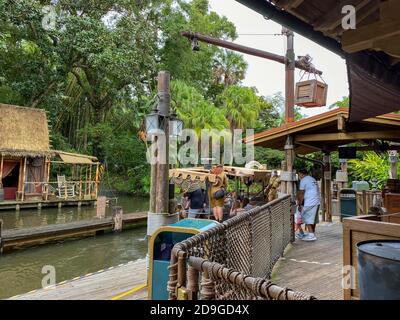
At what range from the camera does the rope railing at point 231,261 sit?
1982 mm

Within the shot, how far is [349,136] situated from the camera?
25.0 ft

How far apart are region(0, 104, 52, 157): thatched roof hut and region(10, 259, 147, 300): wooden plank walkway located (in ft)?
50.3

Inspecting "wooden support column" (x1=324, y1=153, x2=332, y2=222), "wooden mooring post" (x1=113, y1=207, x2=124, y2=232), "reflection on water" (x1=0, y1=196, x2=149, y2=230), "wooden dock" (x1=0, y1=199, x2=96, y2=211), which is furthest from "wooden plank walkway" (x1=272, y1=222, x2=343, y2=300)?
"wooden dock" (x1=0, y1=199, x2=96, y2=211)

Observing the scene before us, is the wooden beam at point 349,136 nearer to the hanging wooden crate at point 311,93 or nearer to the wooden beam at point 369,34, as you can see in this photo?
the hanging wooden crate at point 311,93

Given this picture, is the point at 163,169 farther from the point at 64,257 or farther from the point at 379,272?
the point at 64,257

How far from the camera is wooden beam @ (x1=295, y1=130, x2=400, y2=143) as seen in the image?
23.4 feet

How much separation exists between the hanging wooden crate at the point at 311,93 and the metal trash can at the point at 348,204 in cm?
333

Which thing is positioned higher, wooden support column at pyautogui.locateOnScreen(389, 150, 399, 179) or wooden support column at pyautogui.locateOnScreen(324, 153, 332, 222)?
wooden support column at pyautogui.locateOnScreen(389, 150, 399, 179)

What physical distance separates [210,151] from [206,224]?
20.2 meters

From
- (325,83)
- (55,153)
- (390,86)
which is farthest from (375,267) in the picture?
(55,153)

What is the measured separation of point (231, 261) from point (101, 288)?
3891mm

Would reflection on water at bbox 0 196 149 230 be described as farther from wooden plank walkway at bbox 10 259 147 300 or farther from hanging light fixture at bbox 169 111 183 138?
hanging light fixture at bbox 169 111 183 138

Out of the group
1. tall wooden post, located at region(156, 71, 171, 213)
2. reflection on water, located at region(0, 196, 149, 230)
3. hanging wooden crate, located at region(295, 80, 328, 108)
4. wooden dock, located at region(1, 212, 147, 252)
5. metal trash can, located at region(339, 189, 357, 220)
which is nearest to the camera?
tall wooden post, located at region(156, 71, 171, 213)
